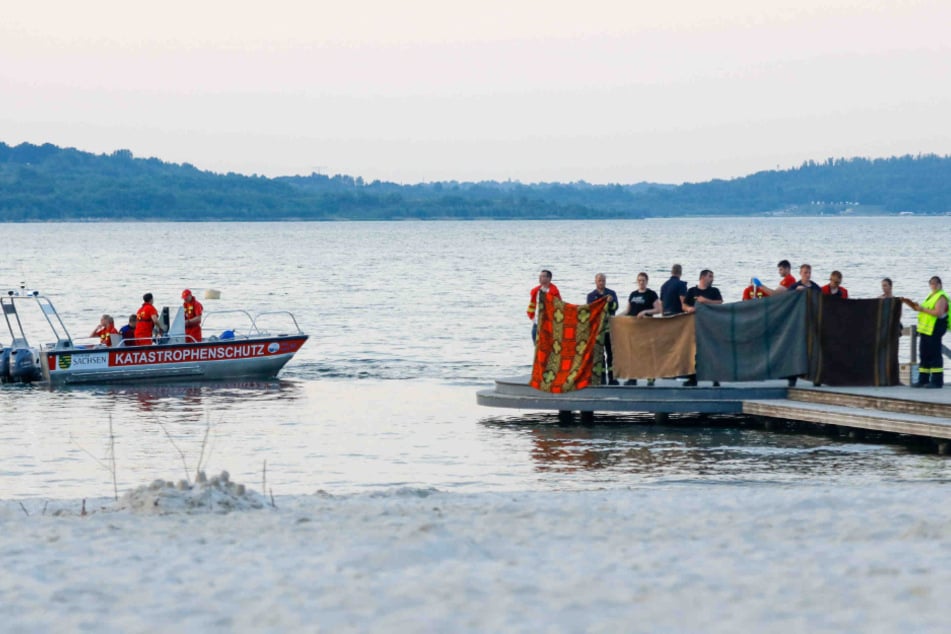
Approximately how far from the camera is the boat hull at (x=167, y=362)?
2759 centimetres

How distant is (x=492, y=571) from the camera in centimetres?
861

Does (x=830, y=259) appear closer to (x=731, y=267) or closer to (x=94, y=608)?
(x=731, y=267)

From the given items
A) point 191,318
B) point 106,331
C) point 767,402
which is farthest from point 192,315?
point 767,402

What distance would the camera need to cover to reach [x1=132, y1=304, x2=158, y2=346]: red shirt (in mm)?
28188

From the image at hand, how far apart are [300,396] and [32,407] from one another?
5033mm

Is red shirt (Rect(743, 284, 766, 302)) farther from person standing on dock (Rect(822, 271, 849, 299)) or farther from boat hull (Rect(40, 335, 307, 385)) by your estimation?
boat hull (Rect(40, 335, 307, 385))

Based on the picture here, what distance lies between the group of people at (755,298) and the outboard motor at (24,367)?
12.5 m

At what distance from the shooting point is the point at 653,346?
18.9 meters

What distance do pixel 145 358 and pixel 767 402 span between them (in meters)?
14.3

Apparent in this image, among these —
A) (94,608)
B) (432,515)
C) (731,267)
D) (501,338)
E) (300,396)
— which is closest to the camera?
(94,608)

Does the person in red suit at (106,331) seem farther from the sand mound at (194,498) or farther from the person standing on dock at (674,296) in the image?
the sand mound at (194,498)

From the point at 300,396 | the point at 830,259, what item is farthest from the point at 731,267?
the point at 300,396

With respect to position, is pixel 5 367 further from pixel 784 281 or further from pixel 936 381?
pixel 936 381

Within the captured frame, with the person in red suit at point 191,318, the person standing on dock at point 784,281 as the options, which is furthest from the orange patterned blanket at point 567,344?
the person in red suit at point 191,318
